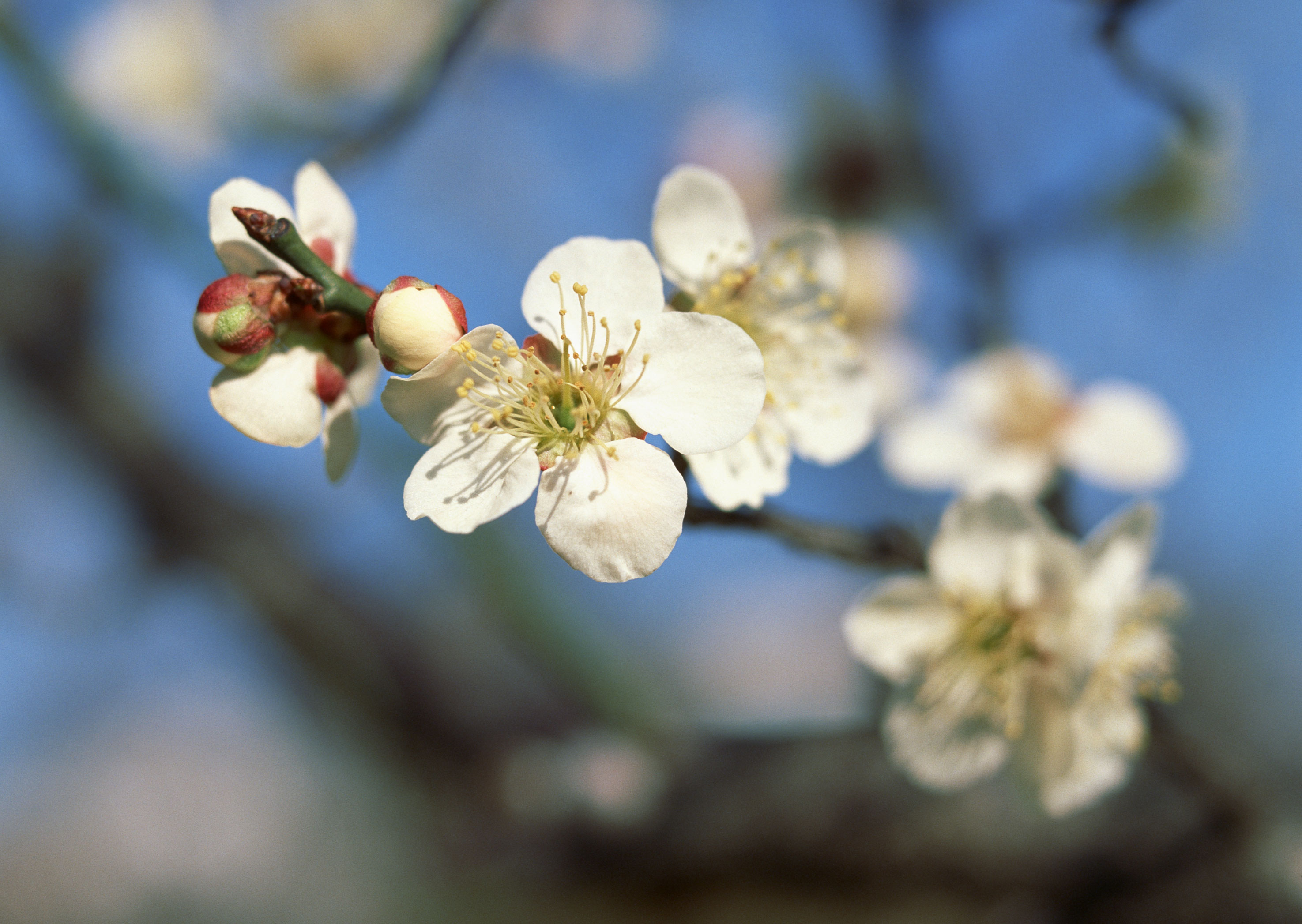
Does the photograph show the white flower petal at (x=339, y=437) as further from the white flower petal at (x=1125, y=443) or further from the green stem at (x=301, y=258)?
the white flower petal at (x=1125, y=443)

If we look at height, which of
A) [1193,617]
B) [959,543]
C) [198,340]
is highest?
[1193,617]

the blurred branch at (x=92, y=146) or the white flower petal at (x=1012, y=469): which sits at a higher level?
the blurred branch at (x=92, y=146)

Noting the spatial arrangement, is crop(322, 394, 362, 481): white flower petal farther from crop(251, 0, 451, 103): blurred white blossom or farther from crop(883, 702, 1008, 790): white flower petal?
crop(251, 0, 451, 103): blurred white blossom

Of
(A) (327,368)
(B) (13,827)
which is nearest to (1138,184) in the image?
(A) (327,368)

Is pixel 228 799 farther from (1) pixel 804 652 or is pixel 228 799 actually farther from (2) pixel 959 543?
(2) pixel 959 543

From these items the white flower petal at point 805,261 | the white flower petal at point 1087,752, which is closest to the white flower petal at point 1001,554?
the white flower petal at point 1087,752
